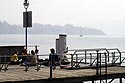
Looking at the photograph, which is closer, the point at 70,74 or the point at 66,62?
the point at 70,74

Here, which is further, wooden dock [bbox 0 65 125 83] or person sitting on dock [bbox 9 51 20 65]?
person sitting on dock [bbox 9 51 20 65]

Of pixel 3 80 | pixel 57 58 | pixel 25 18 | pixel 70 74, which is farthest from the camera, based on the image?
pixel 25 18

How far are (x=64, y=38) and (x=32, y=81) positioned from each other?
7.76 metres

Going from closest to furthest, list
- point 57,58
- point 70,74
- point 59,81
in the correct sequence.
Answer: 1. point 59,81
2. point 70,74
3. point 57,58

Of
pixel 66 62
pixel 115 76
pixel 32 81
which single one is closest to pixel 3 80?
pixel 32 81

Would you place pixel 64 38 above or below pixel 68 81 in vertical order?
above

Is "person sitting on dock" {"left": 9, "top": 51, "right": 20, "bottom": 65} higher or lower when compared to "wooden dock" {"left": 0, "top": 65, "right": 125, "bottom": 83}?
higher

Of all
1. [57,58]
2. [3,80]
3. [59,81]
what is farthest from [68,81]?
[57,58]

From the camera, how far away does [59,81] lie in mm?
15891

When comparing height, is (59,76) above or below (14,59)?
below

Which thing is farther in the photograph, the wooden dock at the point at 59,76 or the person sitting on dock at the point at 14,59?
the person sitting on dock at the point at 14,59

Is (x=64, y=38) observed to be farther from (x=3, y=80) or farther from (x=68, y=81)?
(x=3, y=80)

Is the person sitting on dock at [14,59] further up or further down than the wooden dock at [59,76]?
further up

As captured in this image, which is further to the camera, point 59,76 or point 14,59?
point 14,59
